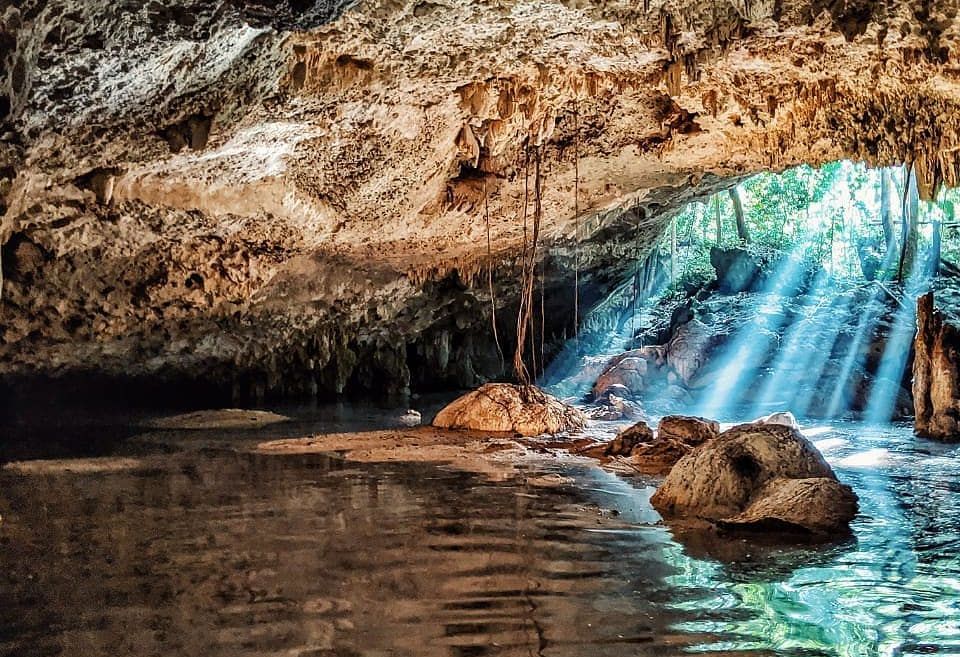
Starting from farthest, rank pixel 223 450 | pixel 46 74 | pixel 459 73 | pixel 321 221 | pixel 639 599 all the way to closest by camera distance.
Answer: pixel 321 221 → pixel 223 450 → pixel 459 73 → pixel 46 74 → pixel 639 599

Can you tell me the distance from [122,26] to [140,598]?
10.1 ft

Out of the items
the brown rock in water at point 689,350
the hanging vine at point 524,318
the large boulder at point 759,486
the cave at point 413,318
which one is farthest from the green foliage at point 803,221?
the large boulder at point 759,486

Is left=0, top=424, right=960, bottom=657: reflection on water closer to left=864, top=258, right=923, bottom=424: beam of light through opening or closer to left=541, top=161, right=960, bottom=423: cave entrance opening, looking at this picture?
left=541, top=161, right=960, bottom=423: cave entrance opening

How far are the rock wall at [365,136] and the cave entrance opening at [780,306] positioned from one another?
6.01 feet

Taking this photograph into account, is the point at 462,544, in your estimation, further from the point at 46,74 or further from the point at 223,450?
the point at 223,450

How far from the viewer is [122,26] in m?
4.89

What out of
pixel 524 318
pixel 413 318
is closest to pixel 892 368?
pixel 524 318

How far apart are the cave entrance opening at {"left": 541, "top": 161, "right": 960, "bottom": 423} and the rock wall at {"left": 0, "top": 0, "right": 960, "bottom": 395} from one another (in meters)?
1.83

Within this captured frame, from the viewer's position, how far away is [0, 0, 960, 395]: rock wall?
18.0 feet

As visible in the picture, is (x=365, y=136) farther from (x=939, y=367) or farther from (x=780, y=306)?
(x=780, y=306)

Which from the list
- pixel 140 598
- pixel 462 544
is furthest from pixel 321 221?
pixel 140 598

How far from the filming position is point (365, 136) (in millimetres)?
7906

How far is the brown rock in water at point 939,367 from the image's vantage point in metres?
9.77

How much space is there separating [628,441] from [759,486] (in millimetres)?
3016
